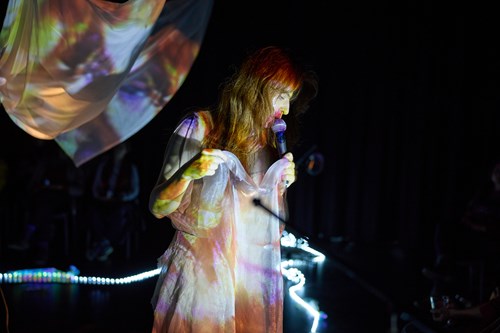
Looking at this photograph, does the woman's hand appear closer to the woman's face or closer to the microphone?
the microphone

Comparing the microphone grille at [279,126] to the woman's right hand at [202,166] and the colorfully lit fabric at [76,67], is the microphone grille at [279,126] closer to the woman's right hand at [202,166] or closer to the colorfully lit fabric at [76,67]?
the woman's right hand at [202,166]

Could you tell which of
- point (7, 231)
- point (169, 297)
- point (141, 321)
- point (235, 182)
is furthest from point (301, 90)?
point (7, 231)

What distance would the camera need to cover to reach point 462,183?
21.9ft

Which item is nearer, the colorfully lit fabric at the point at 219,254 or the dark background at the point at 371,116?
the colorfully lit fabric at the point at 219,254

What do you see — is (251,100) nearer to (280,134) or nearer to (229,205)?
(280,134)

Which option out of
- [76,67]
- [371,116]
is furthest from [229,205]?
[371,116]

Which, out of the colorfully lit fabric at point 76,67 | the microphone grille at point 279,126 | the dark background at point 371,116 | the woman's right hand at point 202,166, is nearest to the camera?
the woman's right hand at point 202,166

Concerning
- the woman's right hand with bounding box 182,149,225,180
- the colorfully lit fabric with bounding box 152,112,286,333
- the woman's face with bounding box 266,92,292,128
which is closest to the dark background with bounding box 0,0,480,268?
the woman's face with bounding box 266,92,292,128

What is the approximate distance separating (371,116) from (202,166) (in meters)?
5.76

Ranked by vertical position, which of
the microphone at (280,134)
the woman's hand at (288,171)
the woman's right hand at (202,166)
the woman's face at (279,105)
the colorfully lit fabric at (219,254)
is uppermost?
the woman's face at (279,105)

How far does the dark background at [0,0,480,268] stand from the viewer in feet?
20.9

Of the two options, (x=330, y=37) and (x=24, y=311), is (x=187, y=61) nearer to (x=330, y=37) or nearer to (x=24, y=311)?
(x=24, y=311)

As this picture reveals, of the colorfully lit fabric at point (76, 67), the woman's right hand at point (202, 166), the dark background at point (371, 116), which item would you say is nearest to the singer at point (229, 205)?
the woman's right hand at point (202, 166)

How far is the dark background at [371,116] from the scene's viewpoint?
638 centimetres
